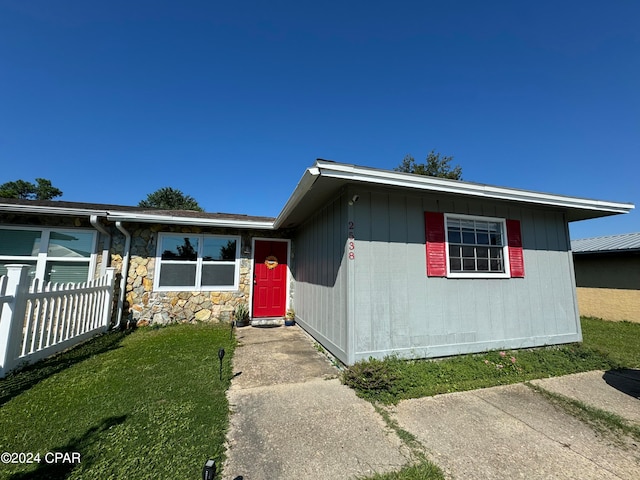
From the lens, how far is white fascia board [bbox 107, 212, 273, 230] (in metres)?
5.79

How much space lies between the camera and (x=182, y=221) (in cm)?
610

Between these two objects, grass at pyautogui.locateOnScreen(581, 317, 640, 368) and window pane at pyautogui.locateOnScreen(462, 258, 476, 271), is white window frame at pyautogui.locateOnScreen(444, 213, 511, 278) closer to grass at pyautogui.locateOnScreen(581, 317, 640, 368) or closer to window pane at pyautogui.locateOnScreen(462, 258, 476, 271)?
window pane at pyautogui.locateOnScreen(462, 258, 476, 271)

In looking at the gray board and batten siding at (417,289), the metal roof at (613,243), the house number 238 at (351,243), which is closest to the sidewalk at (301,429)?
the gray board and batten siding at (417,289)

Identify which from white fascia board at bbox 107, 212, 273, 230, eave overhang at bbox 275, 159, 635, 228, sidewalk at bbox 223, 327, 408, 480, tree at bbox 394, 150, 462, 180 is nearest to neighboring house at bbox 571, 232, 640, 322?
eave overhang at bbox 275, 159, 635, 228

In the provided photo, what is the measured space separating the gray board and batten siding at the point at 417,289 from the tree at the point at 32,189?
41.9 meters

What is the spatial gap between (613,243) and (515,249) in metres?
8.14

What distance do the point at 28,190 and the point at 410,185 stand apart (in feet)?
150

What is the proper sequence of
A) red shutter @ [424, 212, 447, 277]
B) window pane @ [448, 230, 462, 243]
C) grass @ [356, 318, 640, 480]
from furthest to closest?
window pane @ [448, 230, 462, 243]
red shutter @ [424, 212, 447, 277]
grass @ [356, 318, 640, 480]

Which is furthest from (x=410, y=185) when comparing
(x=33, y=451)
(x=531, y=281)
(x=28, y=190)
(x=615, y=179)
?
(x=28, y=190)

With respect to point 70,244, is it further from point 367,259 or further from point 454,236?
point 454,236

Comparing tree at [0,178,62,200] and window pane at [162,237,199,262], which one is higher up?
tree at [0,178,62,200]

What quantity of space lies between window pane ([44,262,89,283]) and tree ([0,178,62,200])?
35.7 m

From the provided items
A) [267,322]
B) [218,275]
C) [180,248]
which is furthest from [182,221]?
[267,322]

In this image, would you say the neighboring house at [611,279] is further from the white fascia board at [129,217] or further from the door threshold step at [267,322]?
the white fascia board at [129,217]
